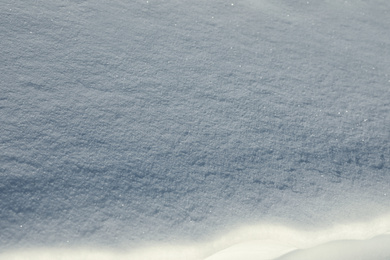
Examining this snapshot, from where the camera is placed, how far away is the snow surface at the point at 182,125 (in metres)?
0.89

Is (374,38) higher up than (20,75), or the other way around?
(374,38)

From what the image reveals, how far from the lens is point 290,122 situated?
113 centimetres

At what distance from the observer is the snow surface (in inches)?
34.9

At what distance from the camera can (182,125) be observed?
1.07 metres

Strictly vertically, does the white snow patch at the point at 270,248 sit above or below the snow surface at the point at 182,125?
below

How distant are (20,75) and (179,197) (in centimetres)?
60

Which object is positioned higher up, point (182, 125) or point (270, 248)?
point (182, 125)

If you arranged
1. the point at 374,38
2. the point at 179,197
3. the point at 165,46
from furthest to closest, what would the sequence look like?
the point at 374,38
the point at 165,46
the point at 179,197

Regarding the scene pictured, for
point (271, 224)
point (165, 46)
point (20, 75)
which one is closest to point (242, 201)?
point (271, 224)

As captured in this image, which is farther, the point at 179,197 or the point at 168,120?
the point at 168,120

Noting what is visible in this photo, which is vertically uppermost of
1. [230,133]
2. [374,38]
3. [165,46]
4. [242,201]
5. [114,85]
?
[374,38]

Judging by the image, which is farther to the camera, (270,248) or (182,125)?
(182,125)

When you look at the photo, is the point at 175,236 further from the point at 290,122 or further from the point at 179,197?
the point at 290,122

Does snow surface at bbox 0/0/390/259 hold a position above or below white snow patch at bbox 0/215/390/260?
above
